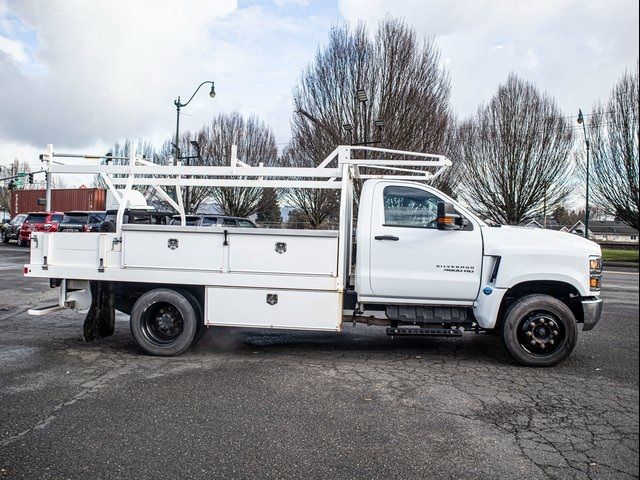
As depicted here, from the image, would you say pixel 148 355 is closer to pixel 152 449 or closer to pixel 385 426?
pixel 152 449

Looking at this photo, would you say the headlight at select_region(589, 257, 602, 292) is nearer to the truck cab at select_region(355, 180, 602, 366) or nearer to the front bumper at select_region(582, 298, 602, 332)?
the truck cab at select_region(355, 180, 602, 366)

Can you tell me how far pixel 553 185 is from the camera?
31.1 m

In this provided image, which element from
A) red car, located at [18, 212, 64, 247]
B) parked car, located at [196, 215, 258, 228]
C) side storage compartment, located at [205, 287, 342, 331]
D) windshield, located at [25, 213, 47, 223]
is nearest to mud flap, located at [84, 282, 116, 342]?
side storage compartment, located at [205, 287, 342, 331]

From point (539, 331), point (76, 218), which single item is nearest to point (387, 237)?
point (539, 331)

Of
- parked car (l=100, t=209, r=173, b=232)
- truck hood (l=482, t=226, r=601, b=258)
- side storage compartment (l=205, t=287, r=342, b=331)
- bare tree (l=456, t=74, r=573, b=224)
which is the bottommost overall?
side storage compartment (l=205, t=287, r=342, b=331)

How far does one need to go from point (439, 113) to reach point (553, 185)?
12593 mm

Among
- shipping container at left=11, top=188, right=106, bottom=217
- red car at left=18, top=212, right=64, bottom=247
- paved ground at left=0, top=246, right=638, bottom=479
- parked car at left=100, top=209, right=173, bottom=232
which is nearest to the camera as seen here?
paved ground at left=0, top=246, right=638, bottom=479

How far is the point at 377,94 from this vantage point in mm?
22078

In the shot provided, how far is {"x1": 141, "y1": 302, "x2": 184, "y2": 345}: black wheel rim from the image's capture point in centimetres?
648

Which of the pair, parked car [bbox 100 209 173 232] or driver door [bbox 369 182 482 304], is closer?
driver door [bbox 369 182 482 304]

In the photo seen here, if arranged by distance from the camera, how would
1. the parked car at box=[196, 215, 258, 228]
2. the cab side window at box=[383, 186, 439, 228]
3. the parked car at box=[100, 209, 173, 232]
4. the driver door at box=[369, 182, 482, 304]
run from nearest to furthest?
the driver door at box=[369, 182, 482, 304]
the cab side window at box=[383, 186, 439, 228]
the parked car at box=[100, 209, 173, 232]
the parked car at box=[196, 215, 258, 228]

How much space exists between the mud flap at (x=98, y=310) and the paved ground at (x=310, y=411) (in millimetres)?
202

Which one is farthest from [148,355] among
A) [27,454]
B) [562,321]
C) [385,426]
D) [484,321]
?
[562,321]

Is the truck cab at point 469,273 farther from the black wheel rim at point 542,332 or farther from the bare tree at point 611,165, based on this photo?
the bare tree at point 611,165
